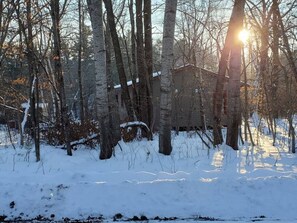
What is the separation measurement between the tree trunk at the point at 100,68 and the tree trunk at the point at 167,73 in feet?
4.22

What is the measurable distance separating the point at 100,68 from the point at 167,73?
1.50 m

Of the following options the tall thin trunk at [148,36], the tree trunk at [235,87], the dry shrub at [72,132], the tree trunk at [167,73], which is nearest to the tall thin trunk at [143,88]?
the tall thin trunk at [148,36]

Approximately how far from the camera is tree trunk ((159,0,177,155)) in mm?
8273

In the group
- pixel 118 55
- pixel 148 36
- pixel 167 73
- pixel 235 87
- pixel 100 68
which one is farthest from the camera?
pixel 148 36

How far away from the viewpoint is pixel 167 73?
8305mm

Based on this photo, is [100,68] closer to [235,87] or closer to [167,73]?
[167,73]

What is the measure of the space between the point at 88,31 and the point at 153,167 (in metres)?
24.7

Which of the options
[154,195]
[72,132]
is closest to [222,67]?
[72,132]

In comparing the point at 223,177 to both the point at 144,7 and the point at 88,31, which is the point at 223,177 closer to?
the point at 144,7

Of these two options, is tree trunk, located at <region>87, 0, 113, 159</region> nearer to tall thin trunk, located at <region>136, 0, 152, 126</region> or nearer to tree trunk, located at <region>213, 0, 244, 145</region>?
tree trunk, located at <region>213, 0, 244, 145</region>

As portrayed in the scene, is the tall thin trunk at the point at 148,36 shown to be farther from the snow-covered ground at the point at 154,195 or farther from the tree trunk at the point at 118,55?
the snow-covered ground at the point at 154,195

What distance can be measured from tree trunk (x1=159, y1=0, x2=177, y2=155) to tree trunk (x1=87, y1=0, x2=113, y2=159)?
1286 millimetres

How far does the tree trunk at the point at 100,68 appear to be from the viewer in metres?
7.93

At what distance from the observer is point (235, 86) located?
9.11 metres
